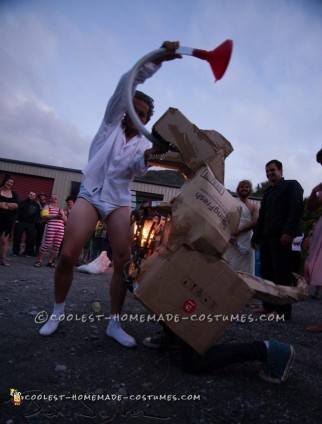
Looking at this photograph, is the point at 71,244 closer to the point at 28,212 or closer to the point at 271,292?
the point at 271,292

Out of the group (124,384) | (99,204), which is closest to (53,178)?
(99,204)

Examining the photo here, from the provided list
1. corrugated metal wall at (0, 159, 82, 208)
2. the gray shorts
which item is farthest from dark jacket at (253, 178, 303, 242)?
corrugated metal wall at (0, 159, 82, 208)

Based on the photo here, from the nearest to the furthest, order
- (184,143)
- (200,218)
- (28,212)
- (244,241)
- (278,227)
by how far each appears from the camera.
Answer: (200,218) → (184,143) → (278,227) → (244,241) → (28,212)

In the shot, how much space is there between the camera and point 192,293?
1.91 metres

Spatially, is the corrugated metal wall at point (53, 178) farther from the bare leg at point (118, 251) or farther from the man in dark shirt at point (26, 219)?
the bare leg at point (118, 251)

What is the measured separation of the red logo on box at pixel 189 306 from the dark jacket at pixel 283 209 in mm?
2467

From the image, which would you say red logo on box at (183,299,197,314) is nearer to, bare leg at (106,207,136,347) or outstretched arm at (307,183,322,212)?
bare leg at (106,207,136,347)

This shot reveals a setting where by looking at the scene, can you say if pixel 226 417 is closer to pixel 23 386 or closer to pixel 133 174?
pixel 23 386

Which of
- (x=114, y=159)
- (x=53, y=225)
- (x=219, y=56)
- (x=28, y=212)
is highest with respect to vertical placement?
(x=219, y=56)

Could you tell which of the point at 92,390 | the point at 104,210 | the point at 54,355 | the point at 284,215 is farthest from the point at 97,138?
the point at 284,215

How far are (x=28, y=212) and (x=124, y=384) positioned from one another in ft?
24.6

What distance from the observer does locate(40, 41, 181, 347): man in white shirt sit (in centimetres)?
243

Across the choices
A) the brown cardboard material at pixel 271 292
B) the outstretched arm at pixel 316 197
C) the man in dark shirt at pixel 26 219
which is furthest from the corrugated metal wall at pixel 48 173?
the brown cardboard material at pixel 271 292

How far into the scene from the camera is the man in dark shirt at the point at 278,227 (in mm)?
4012
